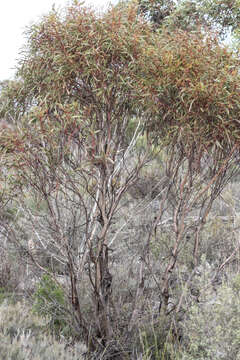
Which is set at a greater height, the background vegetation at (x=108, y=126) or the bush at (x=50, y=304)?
the background vegetation at (x=108, y=126)

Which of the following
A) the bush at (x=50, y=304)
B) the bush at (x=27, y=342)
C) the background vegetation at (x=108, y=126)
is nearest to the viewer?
the bush at (x=27, y=342)

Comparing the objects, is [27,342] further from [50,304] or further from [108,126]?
[108,126]

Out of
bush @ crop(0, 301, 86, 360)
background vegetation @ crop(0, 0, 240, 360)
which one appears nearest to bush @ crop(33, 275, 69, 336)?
background vegetation @ crop(0, 0, 240, 360)

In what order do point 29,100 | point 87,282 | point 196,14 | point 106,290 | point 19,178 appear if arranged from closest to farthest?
point 19,178, point 106,290, point 29,100, point 87,282, point 196,14

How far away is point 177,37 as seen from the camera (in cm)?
304

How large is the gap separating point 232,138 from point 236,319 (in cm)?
136

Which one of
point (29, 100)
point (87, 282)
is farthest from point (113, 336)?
point (29, 100)

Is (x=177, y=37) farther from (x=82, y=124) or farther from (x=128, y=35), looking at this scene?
(x=82, y=124)

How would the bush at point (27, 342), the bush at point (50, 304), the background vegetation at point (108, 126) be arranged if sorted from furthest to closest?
the bush at point (50, 304)
the background vegetation at point (108, 126)
the bush at point (27, 342)

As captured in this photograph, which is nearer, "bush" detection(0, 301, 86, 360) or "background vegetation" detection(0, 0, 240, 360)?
"bush" detection(0, 301, 86, 360)

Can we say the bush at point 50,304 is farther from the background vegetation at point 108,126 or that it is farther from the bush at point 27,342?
the bush at point 27,342

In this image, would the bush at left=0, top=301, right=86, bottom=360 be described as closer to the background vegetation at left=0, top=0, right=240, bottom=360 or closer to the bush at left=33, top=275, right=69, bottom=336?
the background vegetation at left=0, top=0, right=240, bottom=360

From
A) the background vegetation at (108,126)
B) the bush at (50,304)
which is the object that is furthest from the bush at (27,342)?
the bush at (50,304)

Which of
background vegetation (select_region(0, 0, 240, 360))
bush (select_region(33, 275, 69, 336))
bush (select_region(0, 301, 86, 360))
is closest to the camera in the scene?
bush (select_region(0, 301, 86, 360))
